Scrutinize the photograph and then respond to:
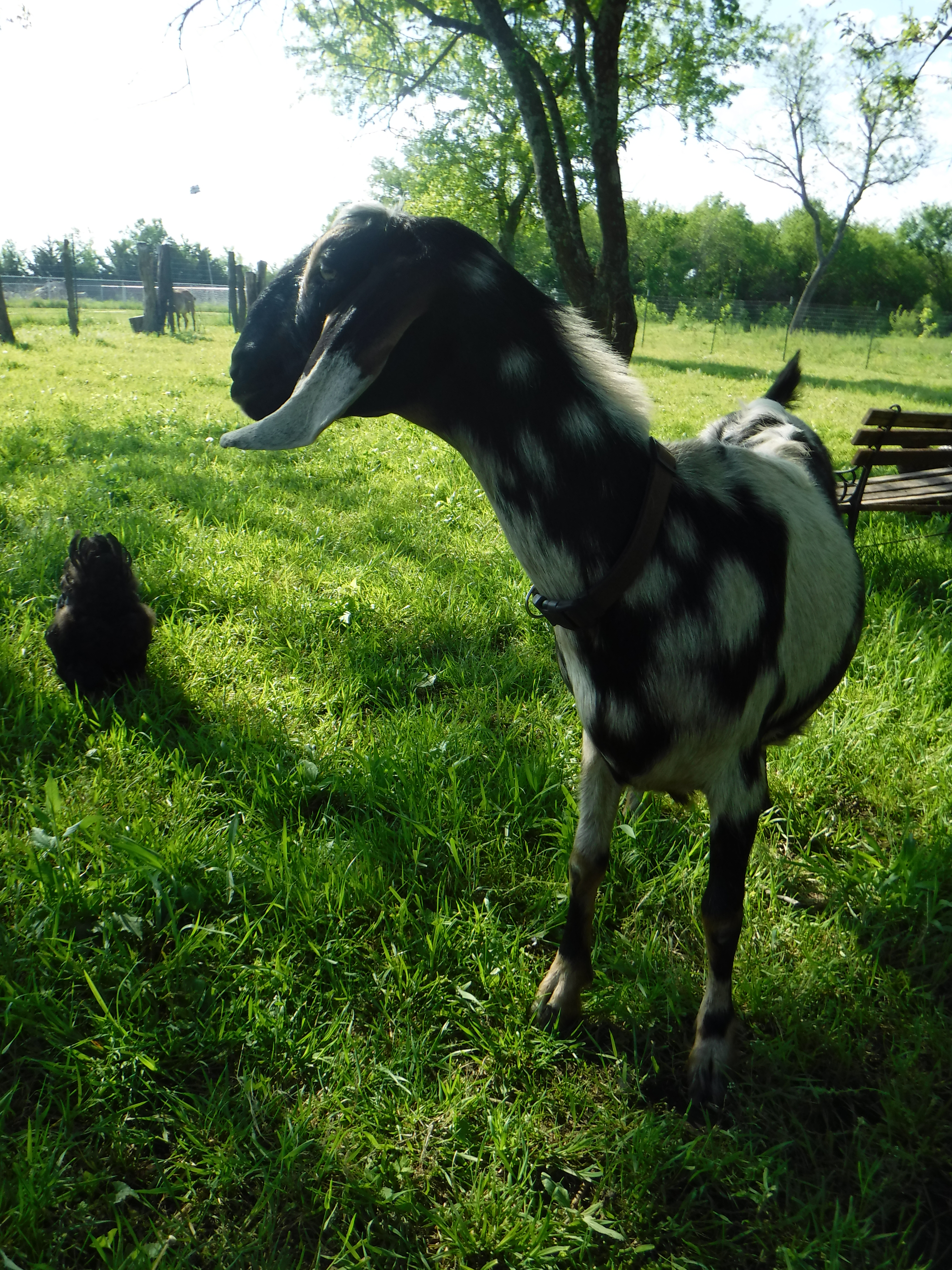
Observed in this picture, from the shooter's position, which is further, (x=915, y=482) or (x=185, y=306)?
(x=185, y=306)

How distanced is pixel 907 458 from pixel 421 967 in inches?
204

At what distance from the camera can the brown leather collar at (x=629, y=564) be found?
1595 millimetres

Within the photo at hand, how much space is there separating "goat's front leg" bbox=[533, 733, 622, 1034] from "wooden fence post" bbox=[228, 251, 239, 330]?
79.2 ft

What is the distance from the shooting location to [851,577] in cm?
238

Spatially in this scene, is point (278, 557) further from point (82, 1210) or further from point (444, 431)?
point (82, 1210)

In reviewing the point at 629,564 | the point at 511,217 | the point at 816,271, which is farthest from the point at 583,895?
the point at 816,271

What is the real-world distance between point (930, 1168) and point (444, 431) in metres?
2.12

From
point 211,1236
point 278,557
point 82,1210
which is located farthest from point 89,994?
point 278,557

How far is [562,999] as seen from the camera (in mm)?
2111

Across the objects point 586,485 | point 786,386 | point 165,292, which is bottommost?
point 586,485

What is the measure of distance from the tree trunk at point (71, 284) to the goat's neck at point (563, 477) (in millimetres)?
19827

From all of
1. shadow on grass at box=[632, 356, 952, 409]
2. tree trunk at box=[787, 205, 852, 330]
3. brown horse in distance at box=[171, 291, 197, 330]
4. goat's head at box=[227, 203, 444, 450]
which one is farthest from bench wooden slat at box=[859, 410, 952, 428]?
tree trunk at box=[787, 205, 852, 330]

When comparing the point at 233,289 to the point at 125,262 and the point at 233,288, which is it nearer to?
the point at 233,288

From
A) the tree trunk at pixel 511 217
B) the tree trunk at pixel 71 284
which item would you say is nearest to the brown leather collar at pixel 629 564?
the tree trunk at pixel 71 284
